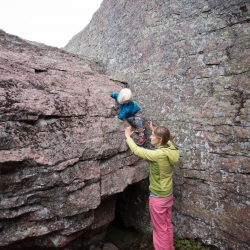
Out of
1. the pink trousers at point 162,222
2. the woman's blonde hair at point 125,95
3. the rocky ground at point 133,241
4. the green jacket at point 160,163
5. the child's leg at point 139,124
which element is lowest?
the rocky ground at point 133,241

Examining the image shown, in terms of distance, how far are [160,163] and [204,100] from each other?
1936 millimetres

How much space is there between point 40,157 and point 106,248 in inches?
139

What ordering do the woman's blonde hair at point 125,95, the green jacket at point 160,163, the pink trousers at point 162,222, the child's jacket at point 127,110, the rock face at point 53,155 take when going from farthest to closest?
the child's jacket at point 127,110
the woman's blonde hair at point 125,95
the pink trousers at point 162,222
the green jacket at point 160,163
the rock face at point 53,155

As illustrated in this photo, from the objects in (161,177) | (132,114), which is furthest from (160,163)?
(132,114)

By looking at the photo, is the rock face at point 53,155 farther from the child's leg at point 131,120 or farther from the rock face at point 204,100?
the rock face at point 204,100

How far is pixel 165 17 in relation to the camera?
211 inches

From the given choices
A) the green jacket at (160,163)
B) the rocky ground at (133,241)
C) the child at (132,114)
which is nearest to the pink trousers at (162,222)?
the green jacket at (160,163)

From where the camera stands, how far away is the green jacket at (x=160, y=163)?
382 centimetres

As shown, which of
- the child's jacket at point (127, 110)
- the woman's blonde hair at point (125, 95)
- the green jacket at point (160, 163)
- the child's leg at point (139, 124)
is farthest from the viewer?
the child's leg at point (139, 124)

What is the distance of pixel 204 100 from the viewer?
4.53m

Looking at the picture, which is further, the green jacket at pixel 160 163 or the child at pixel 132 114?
the child at pixel 132 114

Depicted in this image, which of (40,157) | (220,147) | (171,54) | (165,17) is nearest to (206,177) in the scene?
(220,147)

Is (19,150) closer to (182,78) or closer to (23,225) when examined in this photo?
(23,225)

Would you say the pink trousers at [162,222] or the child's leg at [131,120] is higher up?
the child's leg at [131,120]
